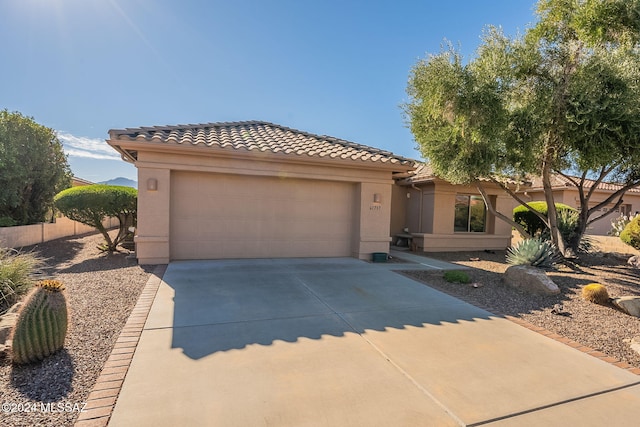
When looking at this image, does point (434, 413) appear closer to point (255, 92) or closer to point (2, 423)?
point (2, 423)

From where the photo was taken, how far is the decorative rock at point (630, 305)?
230 inches

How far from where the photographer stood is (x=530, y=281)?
23.4 feet

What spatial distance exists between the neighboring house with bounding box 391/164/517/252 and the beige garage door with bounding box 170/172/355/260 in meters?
4.84

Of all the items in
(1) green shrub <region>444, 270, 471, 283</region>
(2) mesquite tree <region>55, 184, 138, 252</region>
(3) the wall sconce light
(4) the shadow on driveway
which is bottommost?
(4) the shadow on driveway

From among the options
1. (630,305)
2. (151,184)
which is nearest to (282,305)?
(151,184)

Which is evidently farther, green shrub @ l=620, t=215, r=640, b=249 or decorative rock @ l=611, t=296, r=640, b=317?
green shrub @ l=620, t=215, r=640, b=249

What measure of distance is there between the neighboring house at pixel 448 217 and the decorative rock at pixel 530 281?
610 centimetres

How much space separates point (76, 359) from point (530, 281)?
8.32 m

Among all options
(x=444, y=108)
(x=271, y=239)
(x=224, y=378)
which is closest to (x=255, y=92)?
(x=271, y=239)

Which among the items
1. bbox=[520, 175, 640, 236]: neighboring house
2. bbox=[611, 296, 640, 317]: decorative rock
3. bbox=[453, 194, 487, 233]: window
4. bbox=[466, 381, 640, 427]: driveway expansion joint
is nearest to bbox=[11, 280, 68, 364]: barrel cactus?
bbox=[466, 381, 640, 427]: driveway expansion joint

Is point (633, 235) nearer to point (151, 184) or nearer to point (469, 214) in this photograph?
point (469, 214)

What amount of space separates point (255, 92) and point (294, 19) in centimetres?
342

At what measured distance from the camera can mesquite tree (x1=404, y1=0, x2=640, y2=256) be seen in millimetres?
7832

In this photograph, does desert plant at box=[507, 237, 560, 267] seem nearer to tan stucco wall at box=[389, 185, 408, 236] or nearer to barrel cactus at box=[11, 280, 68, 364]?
tan stucco wall at box=[389, 185, 408, 236]
